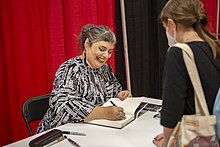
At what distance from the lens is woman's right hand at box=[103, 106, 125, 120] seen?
1776 millimetres

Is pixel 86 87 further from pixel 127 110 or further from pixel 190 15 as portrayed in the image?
pixel 190 15

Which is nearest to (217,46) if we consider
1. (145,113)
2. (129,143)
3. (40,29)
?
(129,143)

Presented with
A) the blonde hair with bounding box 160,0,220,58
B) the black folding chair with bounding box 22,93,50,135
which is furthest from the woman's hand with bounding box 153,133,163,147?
the black folding chair with bounding box 22,93,50,135

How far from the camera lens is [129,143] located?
1.50 m

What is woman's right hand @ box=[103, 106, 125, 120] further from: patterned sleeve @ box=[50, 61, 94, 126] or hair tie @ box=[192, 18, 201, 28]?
hair tie @ box=[192, 18, 201, 28]

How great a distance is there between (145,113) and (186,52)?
3.10 feet

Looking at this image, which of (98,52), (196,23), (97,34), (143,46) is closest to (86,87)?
(98,52)

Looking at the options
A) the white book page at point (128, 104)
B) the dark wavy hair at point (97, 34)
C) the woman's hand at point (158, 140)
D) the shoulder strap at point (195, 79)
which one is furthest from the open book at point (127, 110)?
the shoulder strap at point (195, 79)

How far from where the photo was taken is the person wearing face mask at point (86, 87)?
185cm

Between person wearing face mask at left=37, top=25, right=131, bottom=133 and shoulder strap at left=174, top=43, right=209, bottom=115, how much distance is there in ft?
2.38

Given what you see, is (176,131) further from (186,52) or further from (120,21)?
(120,21)

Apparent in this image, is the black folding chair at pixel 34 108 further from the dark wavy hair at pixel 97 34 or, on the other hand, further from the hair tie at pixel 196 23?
the hair tie at pixel 196 23

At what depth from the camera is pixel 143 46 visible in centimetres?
346

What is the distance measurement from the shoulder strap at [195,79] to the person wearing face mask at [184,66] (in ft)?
0.05
